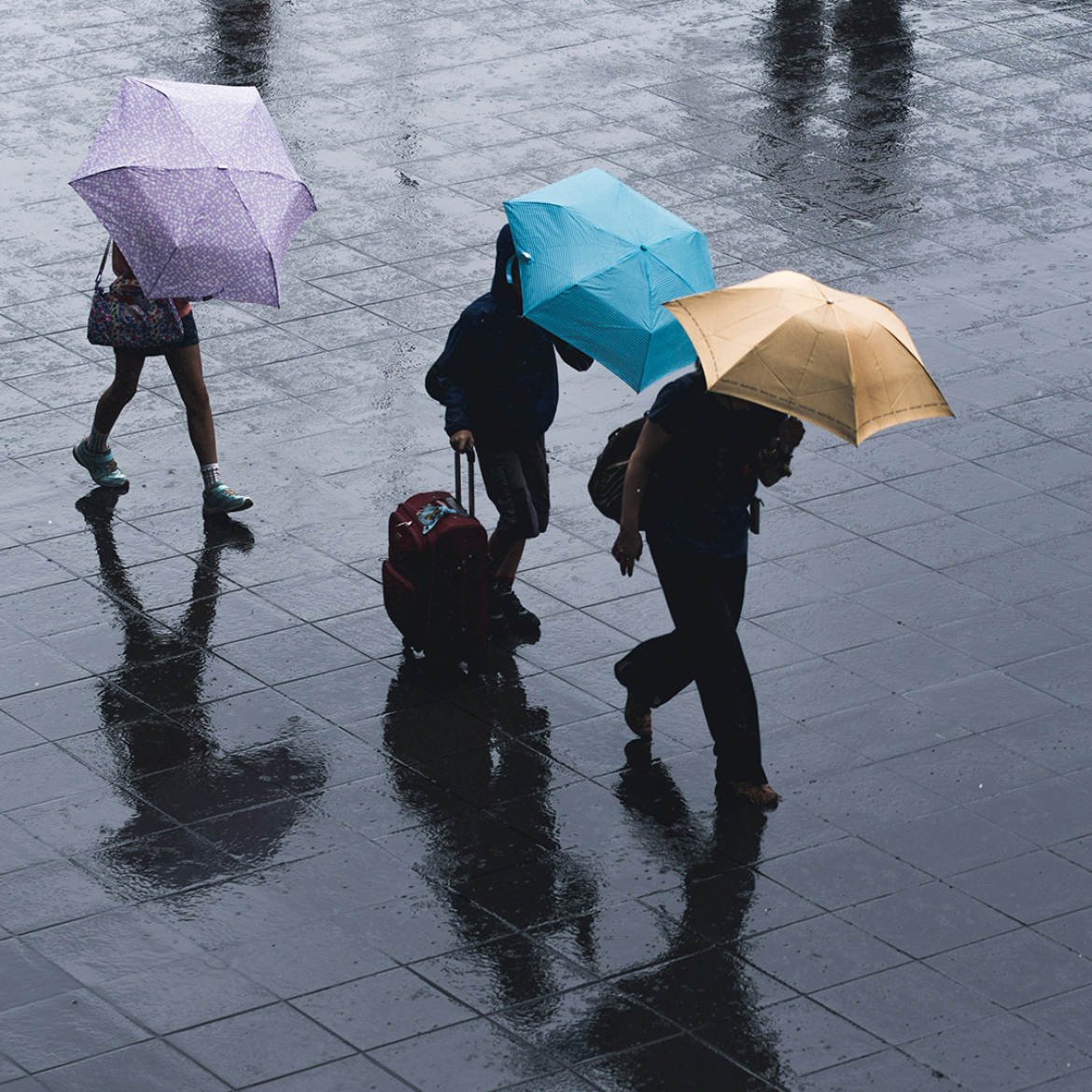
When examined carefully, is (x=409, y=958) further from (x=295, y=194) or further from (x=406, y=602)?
(x=295, y=194)

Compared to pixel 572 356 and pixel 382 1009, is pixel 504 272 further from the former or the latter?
pixel 382 1009

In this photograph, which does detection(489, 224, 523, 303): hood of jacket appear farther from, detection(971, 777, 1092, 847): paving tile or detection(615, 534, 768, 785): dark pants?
detection(971, 777, 1092, 847): paving tile

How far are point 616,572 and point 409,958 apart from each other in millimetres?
3030

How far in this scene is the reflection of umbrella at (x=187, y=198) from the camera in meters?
8.34

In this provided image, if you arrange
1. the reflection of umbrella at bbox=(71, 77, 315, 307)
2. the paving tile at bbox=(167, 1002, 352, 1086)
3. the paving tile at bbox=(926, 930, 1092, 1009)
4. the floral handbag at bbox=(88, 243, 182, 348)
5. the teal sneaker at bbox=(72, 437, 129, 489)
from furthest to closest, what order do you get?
the teal sneaker at bbox=(72, 437, 129, 489) → the floral handbag at bbox=(88, 243, 182, 348) → the reflection of umbrella at bbox=(71, 77, 315, 307) → the paving tile at bbox=(926, 930, 1092, 1009) → the paving tile at bbox=(167, 1002, 352, 1086)

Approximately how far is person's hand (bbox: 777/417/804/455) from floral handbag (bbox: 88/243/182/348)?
3.43 m

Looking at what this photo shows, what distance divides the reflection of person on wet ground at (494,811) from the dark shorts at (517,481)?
0.57 metres

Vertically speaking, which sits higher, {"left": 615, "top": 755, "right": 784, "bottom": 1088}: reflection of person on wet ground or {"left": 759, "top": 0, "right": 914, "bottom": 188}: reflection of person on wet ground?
{"left": 759, "top": 0, "right": 914, "bottom": 188}: reflection of person on wet ground

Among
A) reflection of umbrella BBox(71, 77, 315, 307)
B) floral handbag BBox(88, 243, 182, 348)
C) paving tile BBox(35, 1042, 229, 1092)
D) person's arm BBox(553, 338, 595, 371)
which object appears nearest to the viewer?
paving tile BBox(35, 1042, 229, 1092)

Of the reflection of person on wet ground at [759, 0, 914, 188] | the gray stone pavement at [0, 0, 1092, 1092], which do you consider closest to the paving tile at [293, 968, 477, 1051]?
the gray stone pavement at [0, 0, 1092, 1092]

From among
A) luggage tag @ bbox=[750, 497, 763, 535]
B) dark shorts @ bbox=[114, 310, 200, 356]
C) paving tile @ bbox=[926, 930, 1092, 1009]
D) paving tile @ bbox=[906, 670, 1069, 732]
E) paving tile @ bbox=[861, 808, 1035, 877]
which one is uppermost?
luggage tag @ bbox=[750, 497, 763, 535]

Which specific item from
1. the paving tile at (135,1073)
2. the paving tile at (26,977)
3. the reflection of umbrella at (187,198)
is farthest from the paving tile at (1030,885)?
the reflection of umbrella at (187,198)

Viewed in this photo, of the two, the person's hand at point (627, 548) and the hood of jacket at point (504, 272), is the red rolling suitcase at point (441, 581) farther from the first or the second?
the person's hand at point (627, 548)

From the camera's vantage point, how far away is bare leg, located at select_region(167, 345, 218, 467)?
934 centimetres
